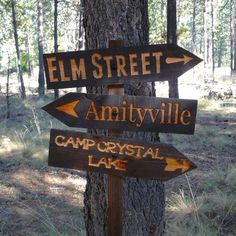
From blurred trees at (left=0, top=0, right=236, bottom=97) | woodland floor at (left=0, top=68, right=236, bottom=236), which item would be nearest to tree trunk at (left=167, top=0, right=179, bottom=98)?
woodland floor at (left=0, top=68, right=236, bottom=236)

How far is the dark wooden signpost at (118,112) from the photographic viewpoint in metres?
2.16

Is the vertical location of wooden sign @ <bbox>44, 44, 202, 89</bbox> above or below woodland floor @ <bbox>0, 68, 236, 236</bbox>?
above

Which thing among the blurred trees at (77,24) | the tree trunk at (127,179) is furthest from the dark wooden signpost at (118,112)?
the blurred trees at (77,24)

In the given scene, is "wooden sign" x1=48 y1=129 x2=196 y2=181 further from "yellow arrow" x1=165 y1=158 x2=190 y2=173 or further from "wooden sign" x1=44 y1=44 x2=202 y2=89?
"wooden sign" x1=44 y1=44 x2=202 y2=89

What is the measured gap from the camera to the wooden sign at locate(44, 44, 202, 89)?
2.19 meters

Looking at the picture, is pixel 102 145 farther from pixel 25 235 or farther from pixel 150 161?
pixel 25 235

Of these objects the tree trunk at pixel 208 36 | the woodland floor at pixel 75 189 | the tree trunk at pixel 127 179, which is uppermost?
the tree trunk at pixel 208 36

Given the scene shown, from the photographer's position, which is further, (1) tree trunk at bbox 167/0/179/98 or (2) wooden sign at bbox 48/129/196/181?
(1) tree trunk at bbox 167/0/179/98

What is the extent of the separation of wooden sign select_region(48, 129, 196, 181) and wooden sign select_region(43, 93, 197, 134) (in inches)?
3.4

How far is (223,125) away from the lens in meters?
10.3

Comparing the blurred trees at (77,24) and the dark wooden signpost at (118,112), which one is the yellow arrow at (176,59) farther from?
the blurred trees at (77,24)

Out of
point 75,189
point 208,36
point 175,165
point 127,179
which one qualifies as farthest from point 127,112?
point 208,36

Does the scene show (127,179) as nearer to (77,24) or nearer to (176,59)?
(176,59)

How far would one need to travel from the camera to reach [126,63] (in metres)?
2.20
